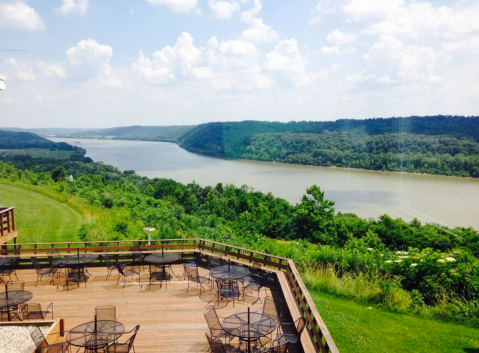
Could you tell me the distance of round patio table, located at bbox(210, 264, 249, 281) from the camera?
7.43 meters

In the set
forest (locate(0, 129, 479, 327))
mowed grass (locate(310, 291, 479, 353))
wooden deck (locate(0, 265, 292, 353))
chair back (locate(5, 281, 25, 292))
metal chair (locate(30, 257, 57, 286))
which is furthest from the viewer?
forest (locate(0, 129, 479, 327))

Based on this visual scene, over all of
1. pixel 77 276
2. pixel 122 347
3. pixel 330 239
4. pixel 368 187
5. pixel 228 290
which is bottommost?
pixel 330 239

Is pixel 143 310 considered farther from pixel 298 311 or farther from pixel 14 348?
pixel 298 311

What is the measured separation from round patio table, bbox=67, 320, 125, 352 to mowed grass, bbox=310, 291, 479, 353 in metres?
3.89

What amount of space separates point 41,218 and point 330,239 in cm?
2242

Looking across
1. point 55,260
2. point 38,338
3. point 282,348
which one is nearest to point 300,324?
point 282,348

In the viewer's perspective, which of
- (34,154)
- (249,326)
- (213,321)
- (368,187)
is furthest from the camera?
(34,154)

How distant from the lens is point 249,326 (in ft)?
17.8

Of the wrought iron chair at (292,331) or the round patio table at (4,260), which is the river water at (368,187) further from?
the round patio table at (4,260)

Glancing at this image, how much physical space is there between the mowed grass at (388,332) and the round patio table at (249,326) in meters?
1.85

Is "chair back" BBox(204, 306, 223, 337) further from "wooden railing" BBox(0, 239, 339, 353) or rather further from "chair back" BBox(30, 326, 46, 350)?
"chair back" BBox(30, 326, 46, 350)

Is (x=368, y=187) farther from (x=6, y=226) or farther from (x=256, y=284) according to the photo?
(x=6, y=226)

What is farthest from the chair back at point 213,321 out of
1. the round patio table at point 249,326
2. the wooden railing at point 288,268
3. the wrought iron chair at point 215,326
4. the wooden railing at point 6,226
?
the wooden railing at point 6,226

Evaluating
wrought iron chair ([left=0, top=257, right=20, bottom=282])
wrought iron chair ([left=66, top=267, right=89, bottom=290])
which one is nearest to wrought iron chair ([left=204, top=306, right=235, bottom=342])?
wrought iron chair ([left=66, top=267, right=89, bottom=290])
